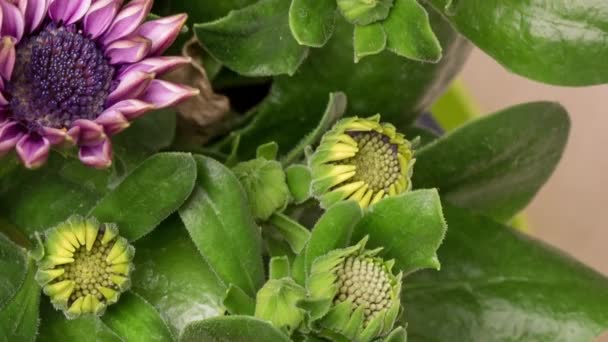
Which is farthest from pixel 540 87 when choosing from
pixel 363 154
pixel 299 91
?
pixel 363 154

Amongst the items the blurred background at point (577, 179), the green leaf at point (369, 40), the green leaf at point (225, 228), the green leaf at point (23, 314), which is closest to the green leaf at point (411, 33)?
the green leaf at point (369, 40)

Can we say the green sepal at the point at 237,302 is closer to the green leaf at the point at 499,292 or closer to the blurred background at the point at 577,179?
the green leaf at the point at 499,292

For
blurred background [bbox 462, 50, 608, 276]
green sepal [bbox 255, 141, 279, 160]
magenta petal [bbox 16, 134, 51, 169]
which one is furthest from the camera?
blurred background [bbox 462, 50, 608, 276]

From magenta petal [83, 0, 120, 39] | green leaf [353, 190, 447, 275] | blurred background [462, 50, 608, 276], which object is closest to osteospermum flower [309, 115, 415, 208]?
green leaf [353, 190, 447, 275]

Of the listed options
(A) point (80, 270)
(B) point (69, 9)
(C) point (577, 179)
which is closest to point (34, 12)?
(B) point (69, 9)

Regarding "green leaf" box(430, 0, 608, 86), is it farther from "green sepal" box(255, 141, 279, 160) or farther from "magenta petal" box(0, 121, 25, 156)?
"magenta petal" box(0, 121, 25, 156)

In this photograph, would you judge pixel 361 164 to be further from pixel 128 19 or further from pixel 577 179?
pixel 577 179
